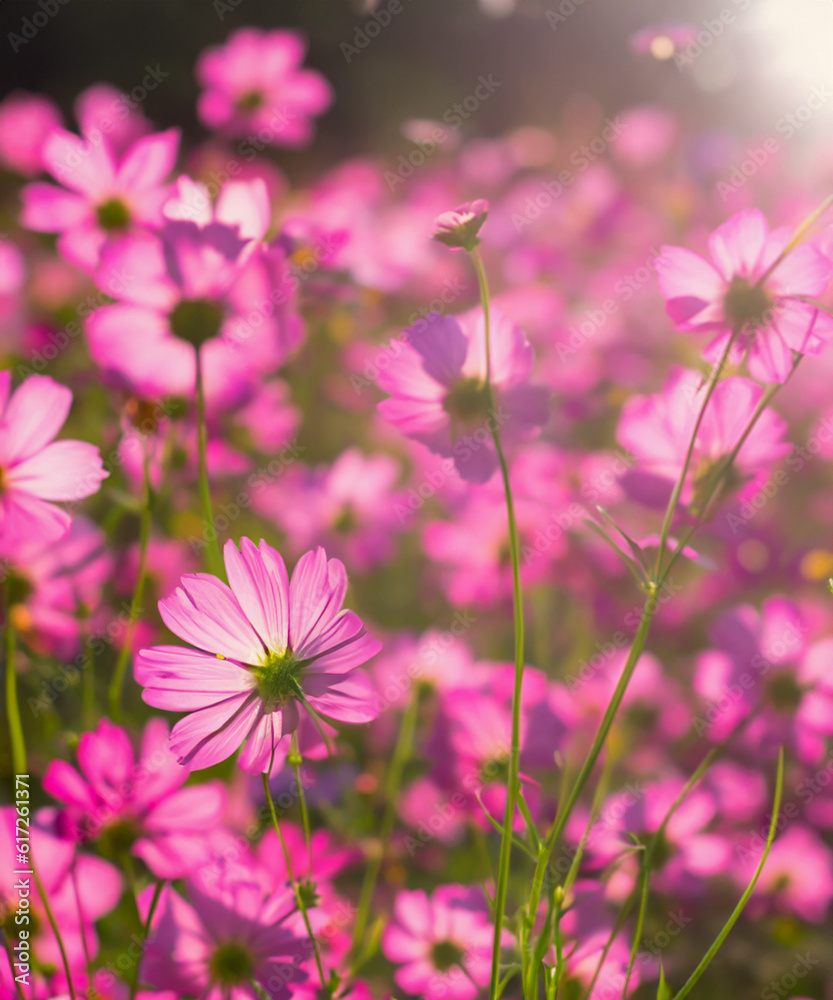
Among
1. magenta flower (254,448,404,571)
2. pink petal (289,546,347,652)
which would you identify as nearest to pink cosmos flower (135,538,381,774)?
pink petal (289,546,347,652)

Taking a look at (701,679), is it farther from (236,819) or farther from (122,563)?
(122,563)

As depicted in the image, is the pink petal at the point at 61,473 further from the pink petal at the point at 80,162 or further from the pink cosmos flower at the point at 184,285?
the pink petal at the point at 80,162

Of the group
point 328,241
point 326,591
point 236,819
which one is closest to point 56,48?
point 328,241

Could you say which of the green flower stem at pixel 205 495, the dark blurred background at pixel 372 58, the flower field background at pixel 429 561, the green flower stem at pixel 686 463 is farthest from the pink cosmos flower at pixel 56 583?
the dark blurred background at pixel 372 58

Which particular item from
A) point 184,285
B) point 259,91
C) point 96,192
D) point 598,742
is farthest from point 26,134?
point 598,742

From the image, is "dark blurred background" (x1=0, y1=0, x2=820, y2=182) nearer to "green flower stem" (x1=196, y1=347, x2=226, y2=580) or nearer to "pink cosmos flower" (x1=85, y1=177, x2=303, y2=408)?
"pink cosmos flower" (x1=85, y1=177, x2=303, y2=408)

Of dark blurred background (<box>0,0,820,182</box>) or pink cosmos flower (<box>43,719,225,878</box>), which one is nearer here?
pink cosmos flower (<box>43,719,225,878</box>)

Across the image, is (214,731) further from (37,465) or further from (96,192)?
(96,192)
